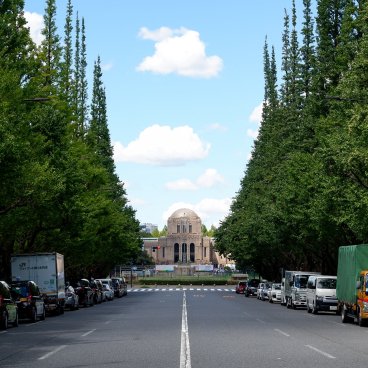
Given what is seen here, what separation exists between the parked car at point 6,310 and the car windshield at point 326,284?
1541 centimetres

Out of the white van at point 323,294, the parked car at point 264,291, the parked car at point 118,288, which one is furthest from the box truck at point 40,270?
the parked car at point 118,288


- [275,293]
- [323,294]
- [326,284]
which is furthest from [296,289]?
[275,293]

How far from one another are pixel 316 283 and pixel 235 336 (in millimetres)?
17813

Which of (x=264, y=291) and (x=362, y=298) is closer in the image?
(x=362, y=298)

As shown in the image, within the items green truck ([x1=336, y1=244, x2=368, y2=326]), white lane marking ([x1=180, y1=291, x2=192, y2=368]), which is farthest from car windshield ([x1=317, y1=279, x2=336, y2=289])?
white lane marking ([x1=180, y1=291, x2=192, y2=368])

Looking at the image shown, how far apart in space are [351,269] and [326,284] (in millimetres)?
8953

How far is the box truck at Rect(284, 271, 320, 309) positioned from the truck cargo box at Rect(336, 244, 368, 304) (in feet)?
45.4

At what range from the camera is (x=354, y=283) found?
101 ft

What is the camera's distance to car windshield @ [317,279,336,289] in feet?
A: 132

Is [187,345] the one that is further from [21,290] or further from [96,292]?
[96,292]

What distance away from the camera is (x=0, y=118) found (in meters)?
30.8

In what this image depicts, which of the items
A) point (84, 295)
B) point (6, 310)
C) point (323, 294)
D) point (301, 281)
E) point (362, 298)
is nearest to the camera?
point (362, 298)

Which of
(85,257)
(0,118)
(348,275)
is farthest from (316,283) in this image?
(85,257)

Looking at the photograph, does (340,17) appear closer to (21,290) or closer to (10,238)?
(10,238)
